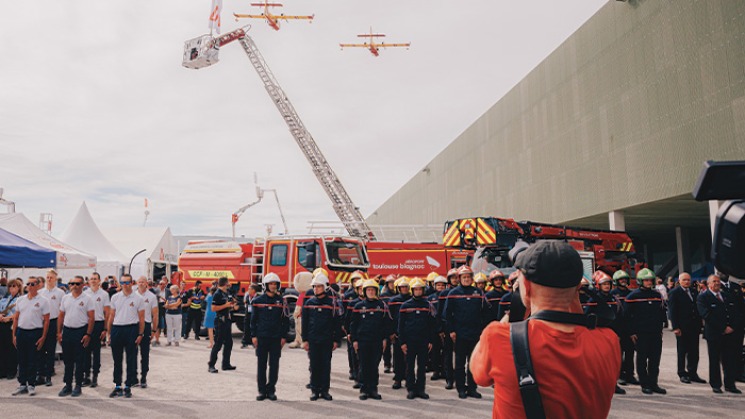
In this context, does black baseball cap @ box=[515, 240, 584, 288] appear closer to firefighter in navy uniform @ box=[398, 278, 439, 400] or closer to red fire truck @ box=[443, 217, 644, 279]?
firefighter in navy uniform @ box=[398, 278, 439, 400]

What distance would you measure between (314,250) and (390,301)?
18.2ft

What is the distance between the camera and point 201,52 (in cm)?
3325

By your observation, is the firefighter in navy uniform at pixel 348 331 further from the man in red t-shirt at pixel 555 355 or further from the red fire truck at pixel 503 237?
the man in red t-shirt at pixel 555 355

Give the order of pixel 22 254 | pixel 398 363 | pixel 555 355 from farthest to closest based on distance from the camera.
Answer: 1. pixel 22 254
2. pixel 398 363
3. pixel 555 355

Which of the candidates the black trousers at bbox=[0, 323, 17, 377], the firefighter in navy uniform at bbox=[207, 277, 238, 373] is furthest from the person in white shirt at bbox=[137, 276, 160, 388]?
the black trousers at bbox=[0, 323, 17, 377]

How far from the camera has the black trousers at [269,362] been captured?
27.5 ft

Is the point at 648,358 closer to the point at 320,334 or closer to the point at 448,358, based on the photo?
the point at 448,358

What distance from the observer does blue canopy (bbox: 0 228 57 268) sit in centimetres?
1145

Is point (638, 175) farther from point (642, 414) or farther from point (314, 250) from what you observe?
point (642, 414)

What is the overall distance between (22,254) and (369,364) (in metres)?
8.66

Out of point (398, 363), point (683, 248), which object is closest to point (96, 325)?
point (398, 363)

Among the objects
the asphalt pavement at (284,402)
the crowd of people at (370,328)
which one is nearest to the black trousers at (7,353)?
the asphalt pavement at (284,402)

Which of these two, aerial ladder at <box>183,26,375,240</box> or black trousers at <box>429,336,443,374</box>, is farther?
aerial ladder at <box>183,26,375,240</box>

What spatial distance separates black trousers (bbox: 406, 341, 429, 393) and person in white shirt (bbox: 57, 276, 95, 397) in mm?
5276
